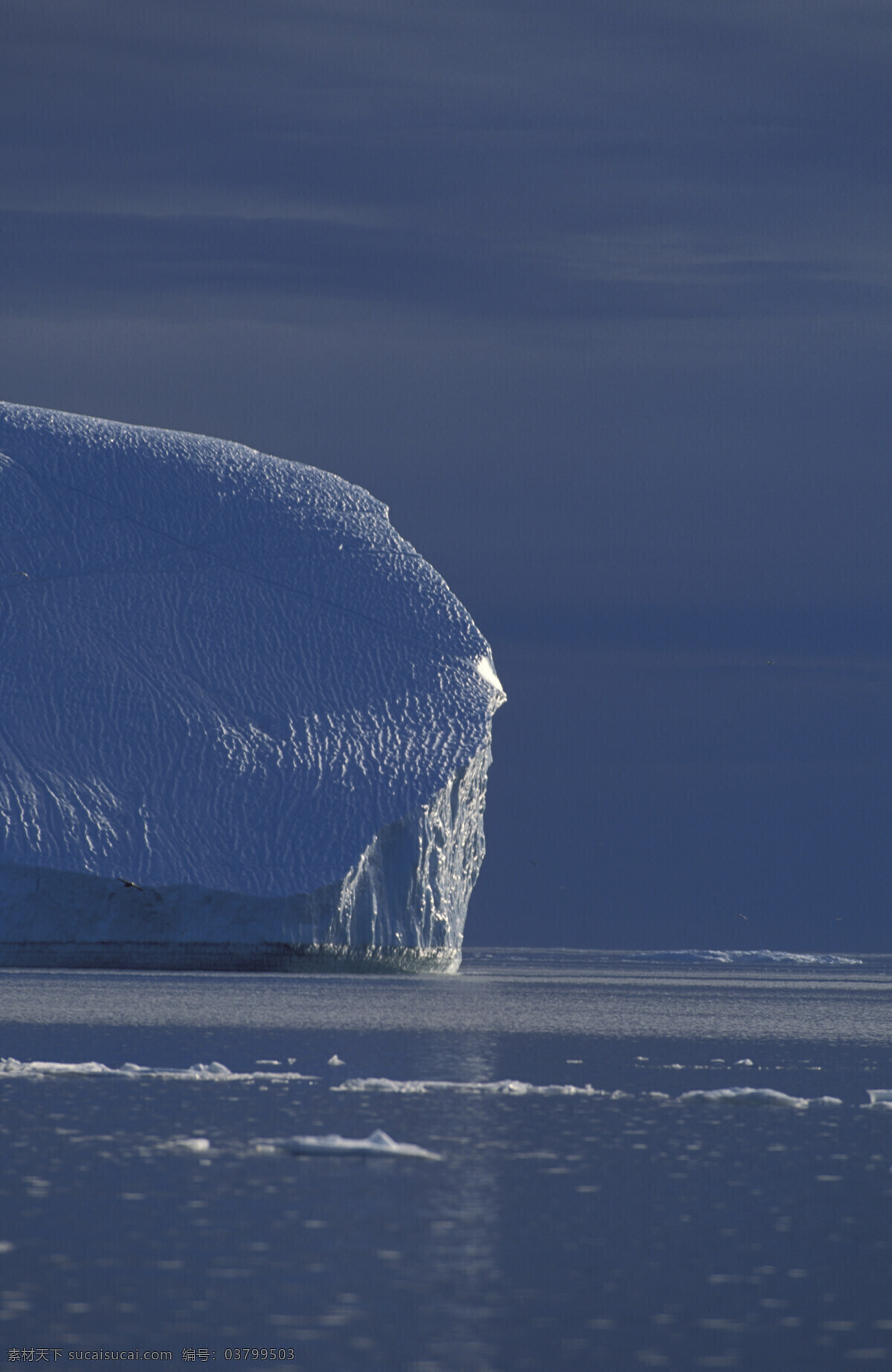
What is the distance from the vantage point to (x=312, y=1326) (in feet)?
24.6

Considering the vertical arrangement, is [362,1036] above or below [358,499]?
below

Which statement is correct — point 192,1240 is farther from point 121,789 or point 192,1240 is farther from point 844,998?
point 844,998

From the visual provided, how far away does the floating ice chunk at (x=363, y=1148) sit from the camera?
11.7 m

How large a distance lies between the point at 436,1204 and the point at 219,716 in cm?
2996

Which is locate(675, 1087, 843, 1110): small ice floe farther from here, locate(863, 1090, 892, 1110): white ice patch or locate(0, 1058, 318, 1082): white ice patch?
locate(0, 1058, 318, 1082): white ice patch

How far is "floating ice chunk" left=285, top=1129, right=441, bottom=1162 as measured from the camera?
38.4ft

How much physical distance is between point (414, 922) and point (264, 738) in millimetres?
4961

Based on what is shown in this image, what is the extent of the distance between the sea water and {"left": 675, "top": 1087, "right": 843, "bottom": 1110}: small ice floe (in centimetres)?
2

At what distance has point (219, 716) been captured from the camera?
130ft

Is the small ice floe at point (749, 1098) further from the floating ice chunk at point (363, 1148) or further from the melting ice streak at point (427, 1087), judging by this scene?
the floating ice chunk at point (363, 1148)

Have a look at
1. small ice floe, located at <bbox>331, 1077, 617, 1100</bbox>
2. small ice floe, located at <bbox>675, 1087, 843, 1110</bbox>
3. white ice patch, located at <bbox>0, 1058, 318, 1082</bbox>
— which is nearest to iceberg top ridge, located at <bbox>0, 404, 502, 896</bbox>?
white ice patch, located at <bbox>0, 1058, 318, 1082</bbox>

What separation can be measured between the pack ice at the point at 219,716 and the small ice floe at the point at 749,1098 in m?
20.1

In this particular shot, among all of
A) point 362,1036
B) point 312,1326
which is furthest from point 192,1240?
point 362,1036

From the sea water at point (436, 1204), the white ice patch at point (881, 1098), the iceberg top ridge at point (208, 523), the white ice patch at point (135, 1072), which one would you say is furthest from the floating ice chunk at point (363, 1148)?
the iceberg top ridge at point (208, 523)
